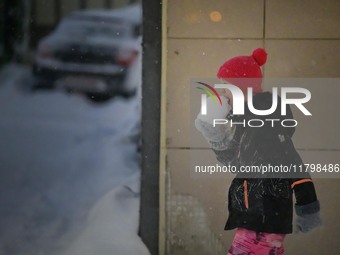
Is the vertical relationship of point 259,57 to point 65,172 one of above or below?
above

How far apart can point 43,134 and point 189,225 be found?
3039 mm

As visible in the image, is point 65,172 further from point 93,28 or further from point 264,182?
point 264,182

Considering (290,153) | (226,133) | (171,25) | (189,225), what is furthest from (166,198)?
(171,25)

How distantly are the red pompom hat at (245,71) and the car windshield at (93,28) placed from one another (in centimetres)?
292

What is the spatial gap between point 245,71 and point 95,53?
299 centimetres

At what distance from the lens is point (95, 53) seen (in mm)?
6125

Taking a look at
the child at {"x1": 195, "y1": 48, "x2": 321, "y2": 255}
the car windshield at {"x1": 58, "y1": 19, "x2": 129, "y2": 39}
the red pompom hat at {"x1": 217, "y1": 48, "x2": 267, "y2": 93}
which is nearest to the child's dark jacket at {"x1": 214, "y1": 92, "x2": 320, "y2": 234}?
the child at {"x1": 195, "y1": 48, "x2": 321, "y2": 255}

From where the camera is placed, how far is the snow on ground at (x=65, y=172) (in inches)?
167

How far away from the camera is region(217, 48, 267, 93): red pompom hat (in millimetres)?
3578

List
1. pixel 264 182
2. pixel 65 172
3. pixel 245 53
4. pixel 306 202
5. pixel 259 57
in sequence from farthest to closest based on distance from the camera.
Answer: pixel 65 172 < pixel 245 53 < pixel 259 57 < pixel 264 182 < pixel 306 202

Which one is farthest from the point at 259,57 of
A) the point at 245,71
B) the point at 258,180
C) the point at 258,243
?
the point at 258,243

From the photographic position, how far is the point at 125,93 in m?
6.62

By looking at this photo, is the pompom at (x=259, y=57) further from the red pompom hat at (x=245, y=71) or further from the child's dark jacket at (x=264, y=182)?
the child's dark jacket at (x=264, y=182)

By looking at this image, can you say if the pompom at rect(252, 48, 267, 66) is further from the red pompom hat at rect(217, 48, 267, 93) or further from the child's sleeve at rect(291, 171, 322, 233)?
the child's sleeve at rect(291, 171, 322, 233)
